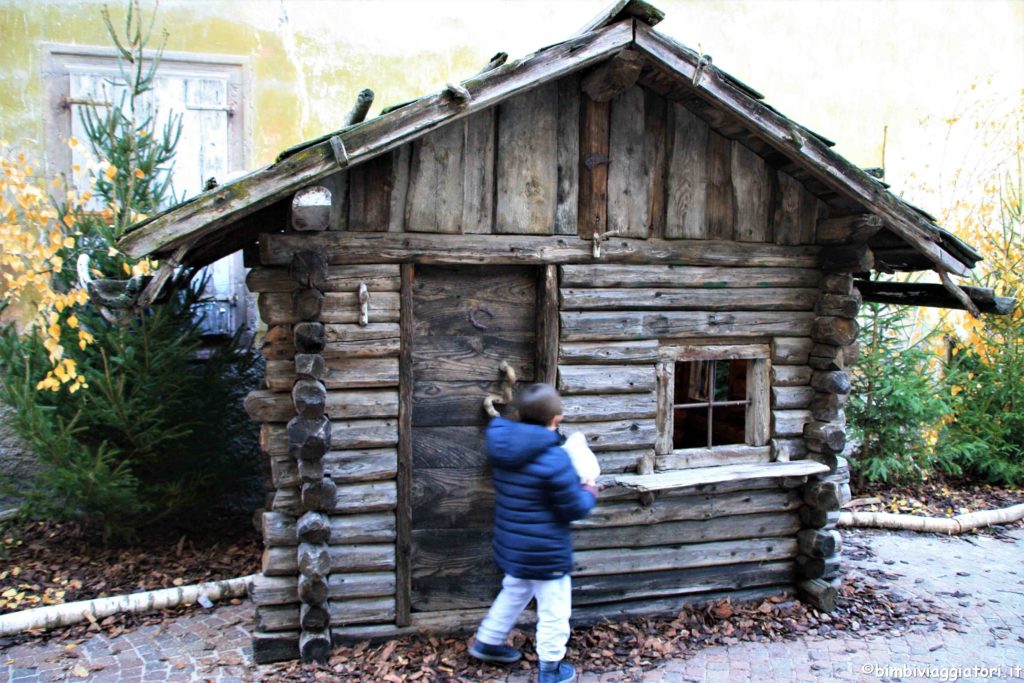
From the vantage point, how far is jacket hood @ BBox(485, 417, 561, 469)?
4.76 meters

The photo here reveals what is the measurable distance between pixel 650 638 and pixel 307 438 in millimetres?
2912

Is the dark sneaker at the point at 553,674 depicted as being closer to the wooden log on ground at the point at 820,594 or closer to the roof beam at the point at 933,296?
the wooden log on ground at the point at 820,594

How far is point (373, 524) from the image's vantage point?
5.60m

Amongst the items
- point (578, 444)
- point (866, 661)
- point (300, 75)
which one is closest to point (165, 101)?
point (300, 75)

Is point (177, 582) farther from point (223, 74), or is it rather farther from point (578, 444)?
point (223, 74)

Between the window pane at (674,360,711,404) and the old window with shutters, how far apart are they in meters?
4.63

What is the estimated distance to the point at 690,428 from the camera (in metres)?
8.64

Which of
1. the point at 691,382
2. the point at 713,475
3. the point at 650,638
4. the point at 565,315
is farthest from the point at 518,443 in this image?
the point at 691,382

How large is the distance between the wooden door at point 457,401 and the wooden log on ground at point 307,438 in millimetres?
690

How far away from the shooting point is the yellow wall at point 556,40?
833 centimetres

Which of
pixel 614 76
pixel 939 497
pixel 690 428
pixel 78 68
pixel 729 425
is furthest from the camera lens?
pixel 939 497

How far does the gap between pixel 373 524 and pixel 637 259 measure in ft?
8.79

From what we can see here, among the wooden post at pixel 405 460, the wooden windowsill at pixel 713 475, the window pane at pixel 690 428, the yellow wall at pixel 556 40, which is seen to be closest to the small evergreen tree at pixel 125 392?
the yellow wall at pixel 556 40

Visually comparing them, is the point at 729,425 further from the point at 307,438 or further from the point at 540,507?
the point at 307,438
